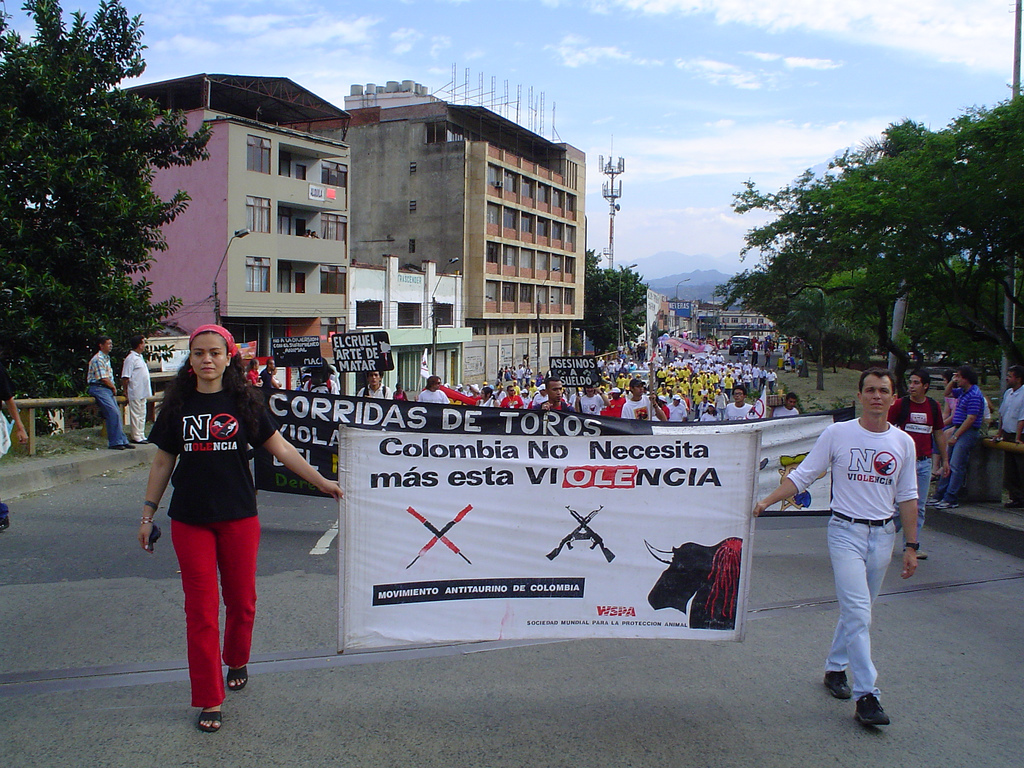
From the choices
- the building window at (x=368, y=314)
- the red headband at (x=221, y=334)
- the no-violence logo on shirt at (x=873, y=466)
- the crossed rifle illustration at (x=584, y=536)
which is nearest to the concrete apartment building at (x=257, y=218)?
the building window at (x=368, y=314)

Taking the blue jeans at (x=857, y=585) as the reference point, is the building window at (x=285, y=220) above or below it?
above

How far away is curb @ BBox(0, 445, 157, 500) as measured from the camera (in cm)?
897

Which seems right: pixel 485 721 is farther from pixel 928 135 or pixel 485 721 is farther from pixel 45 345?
pixel 928 135

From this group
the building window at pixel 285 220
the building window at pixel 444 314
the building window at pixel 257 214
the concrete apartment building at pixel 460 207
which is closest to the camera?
the building window at pixel 257 214

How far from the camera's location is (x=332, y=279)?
4081 cm

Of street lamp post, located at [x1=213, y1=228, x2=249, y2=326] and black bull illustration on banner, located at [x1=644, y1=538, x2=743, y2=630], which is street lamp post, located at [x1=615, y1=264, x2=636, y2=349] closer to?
street lamp post, located at [x1=213, y1=228, x2=249, y2=326]

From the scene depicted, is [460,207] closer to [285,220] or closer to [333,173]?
[333,173]

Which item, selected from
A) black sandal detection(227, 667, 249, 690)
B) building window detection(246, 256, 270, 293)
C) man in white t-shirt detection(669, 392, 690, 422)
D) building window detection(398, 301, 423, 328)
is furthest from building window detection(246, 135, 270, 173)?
black sandal detection(227, 667, 249, 690)

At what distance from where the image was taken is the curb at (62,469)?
897 cm

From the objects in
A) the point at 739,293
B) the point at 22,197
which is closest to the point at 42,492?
the point at 22,197

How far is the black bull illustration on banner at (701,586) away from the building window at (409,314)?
142 ft

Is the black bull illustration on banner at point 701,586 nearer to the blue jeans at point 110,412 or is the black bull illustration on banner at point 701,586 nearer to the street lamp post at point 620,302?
the blue jeans at point 110,412

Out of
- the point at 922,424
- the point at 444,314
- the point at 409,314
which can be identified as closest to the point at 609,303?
the point at 444,314

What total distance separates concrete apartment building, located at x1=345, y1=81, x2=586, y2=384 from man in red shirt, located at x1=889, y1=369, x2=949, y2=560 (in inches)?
1734
